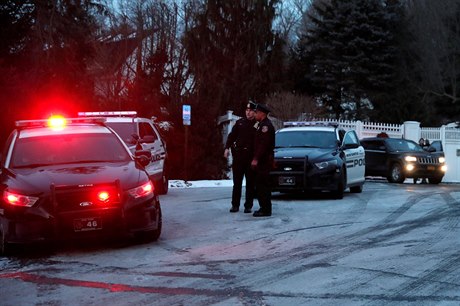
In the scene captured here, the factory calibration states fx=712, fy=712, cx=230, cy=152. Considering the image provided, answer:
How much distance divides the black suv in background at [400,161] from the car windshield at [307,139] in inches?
347

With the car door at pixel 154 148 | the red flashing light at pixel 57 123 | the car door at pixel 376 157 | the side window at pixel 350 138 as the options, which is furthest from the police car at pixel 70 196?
the car door at pixel 376 157

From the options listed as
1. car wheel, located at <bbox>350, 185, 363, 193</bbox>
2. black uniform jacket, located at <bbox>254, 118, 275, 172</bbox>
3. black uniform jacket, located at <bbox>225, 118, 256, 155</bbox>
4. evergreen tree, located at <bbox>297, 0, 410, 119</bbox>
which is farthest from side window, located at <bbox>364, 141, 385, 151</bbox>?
evergreen tree, located at <bbox>297, 0, 410, 119</bbox>

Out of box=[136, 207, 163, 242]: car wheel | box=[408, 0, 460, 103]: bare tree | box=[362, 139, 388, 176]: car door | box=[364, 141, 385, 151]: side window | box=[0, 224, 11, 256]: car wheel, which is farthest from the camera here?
box=[408, 0, 460, 103]: bare tree

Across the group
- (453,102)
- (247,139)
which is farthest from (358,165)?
(453,102)

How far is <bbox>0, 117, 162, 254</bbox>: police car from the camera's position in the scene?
8008 millimetres

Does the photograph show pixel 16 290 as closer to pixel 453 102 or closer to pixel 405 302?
pixel 405 302

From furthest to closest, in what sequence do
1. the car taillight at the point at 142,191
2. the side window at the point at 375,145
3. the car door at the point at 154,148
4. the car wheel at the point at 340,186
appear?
the side window at the point at 375,145 → the car door at the point at 154,148 → the car wheel at the point at 340,186 → the car taillight at the point at 142,191

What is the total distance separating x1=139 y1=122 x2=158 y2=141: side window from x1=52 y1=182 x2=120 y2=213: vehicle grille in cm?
752

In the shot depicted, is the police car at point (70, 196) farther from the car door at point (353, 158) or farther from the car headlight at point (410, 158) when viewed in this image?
the car headlight at point (410, 158)

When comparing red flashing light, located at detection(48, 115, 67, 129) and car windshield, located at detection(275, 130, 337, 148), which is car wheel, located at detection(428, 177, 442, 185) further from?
red flashing light, located at detection(48, 115, 67, 129)

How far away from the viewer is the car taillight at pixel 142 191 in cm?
844

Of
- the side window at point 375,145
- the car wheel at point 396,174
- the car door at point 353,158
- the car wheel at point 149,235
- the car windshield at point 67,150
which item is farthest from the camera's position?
the side window at point 375,145

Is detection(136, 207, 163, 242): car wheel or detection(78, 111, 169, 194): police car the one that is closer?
detection(136, 207, 163, 242): car wheel

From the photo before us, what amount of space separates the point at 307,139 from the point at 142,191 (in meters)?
7.49
